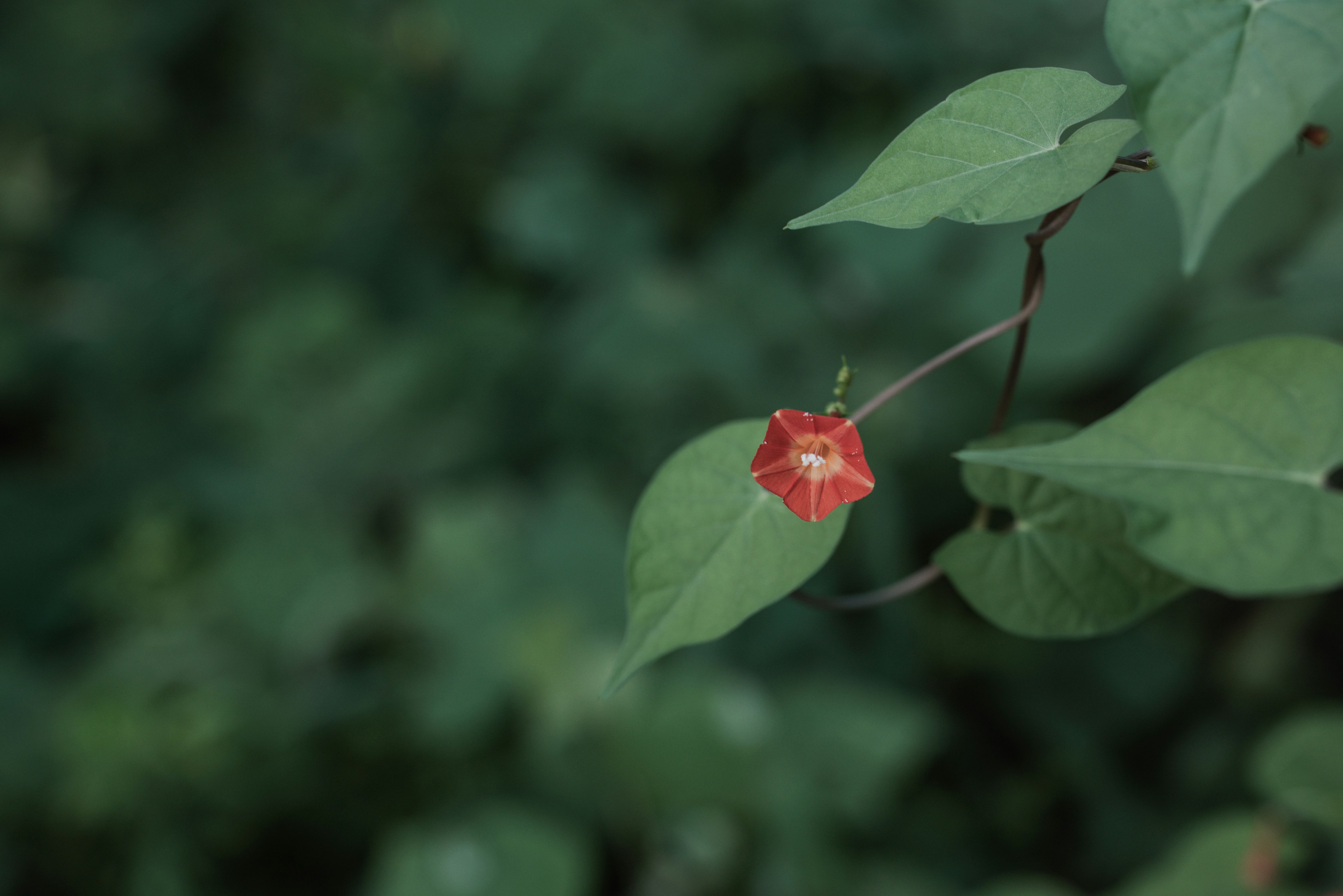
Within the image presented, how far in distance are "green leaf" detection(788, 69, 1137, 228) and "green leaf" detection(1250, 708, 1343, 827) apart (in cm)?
73

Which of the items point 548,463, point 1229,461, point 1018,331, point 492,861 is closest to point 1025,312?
point 1018,331

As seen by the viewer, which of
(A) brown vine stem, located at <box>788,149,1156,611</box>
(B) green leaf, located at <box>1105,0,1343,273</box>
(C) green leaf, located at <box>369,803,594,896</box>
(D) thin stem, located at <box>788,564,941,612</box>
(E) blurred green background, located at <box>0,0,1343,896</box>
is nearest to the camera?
(B) green leaf, located at <box>1105,0,1343,273</box>

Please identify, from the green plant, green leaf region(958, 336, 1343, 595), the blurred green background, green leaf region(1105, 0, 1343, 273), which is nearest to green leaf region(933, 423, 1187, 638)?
the green plant

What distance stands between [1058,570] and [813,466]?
6.3 inches

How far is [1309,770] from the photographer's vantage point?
3.00ft

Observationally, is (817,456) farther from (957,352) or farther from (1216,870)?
(1216,870)

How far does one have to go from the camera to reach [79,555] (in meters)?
2.36

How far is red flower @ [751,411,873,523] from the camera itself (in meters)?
0.53

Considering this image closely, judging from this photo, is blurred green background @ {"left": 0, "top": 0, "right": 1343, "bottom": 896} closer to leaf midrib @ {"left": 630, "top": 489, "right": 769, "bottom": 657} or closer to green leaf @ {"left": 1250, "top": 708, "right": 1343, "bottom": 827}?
green leaf @ {"left": 1250, "top": 708, "right": 1343, "bottom": 827}

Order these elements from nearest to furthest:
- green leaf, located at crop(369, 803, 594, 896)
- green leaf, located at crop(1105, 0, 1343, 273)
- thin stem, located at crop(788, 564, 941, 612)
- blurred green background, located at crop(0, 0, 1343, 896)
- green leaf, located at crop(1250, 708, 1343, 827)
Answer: green leaf, located at crop(1105, 0, 1343, 273)
thin stem, located at crop(788, 564, 941, 612)
green leaf, located at crop(1250, 708, 1343, 827)
green leaf, located at crop(369, 803, 594, 896)
blurred green background, located at crop(0, 0, 1343, 896)

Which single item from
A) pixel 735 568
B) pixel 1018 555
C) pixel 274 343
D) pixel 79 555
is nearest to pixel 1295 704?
pixel 1018 555

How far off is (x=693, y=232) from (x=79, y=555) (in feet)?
5.67

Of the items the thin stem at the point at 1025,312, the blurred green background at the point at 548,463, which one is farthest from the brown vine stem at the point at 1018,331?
the blurred green background at the point at 548,463

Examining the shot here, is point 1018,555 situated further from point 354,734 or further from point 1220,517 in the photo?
point 354,734
